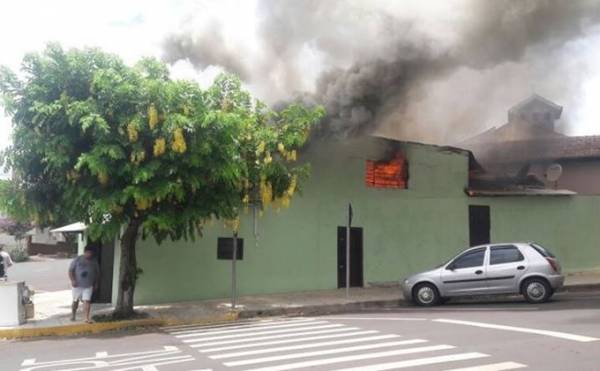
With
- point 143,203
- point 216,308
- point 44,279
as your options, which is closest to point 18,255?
point 44,279

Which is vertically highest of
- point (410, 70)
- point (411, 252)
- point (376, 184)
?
point (410, 70)

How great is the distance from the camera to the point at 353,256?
57.0 feet

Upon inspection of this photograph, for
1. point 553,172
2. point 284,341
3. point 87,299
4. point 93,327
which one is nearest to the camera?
point 284,341

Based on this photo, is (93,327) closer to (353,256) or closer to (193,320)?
(193,320)

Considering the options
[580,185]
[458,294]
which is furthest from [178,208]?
[580,185]

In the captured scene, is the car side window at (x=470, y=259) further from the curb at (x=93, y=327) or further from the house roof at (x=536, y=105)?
the house roof at (x=536, y=105)

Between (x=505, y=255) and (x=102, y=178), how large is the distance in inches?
336

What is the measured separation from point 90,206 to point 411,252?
9.74 meters

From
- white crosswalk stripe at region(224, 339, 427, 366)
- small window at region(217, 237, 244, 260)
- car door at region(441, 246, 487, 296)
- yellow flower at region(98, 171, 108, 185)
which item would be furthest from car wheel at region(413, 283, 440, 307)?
yellow flower at region(98, 171, 108, 185)

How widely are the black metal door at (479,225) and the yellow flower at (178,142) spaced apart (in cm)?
1073

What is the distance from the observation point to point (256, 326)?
1149 centimetres

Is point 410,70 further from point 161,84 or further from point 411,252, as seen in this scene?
point 161,84

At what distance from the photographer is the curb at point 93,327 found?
1145cm

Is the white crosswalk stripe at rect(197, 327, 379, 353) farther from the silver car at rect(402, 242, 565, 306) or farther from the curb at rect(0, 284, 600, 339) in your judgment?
the silver car at rect(402, 242, 565, 306)
